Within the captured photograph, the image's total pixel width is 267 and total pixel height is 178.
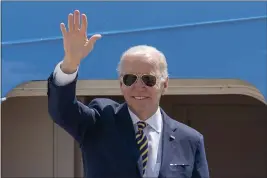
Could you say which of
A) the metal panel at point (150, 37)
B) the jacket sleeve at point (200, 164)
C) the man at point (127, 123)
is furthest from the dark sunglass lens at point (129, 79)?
the metal panel at point (150, 37)

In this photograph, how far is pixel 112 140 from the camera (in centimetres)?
99

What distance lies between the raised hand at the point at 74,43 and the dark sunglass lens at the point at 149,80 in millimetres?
139

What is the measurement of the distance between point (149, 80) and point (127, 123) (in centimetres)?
12

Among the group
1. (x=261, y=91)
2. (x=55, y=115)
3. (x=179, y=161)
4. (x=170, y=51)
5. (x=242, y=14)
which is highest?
(x=242, y=14)

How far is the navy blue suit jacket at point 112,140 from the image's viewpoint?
0.95m

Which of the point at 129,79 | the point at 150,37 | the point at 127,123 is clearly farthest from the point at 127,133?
the point at 150,37

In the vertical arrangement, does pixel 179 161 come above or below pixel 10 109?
below

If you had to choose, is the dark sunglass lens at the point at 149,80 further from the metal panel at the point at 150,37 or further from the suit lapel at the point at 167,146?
the metal panel at the point at 150,37

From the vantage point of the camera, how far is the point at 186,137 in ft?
3.39

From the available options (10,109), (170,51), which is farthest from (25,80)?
(10,109)

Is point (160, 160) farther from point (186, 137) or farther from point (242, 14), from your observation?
point (242, 14)

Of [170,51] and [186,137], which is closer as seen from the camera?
[186,137]

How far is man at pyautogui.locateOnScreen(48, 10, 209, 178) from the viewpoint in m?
0.94

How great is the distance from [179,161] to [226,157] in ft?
7.39
